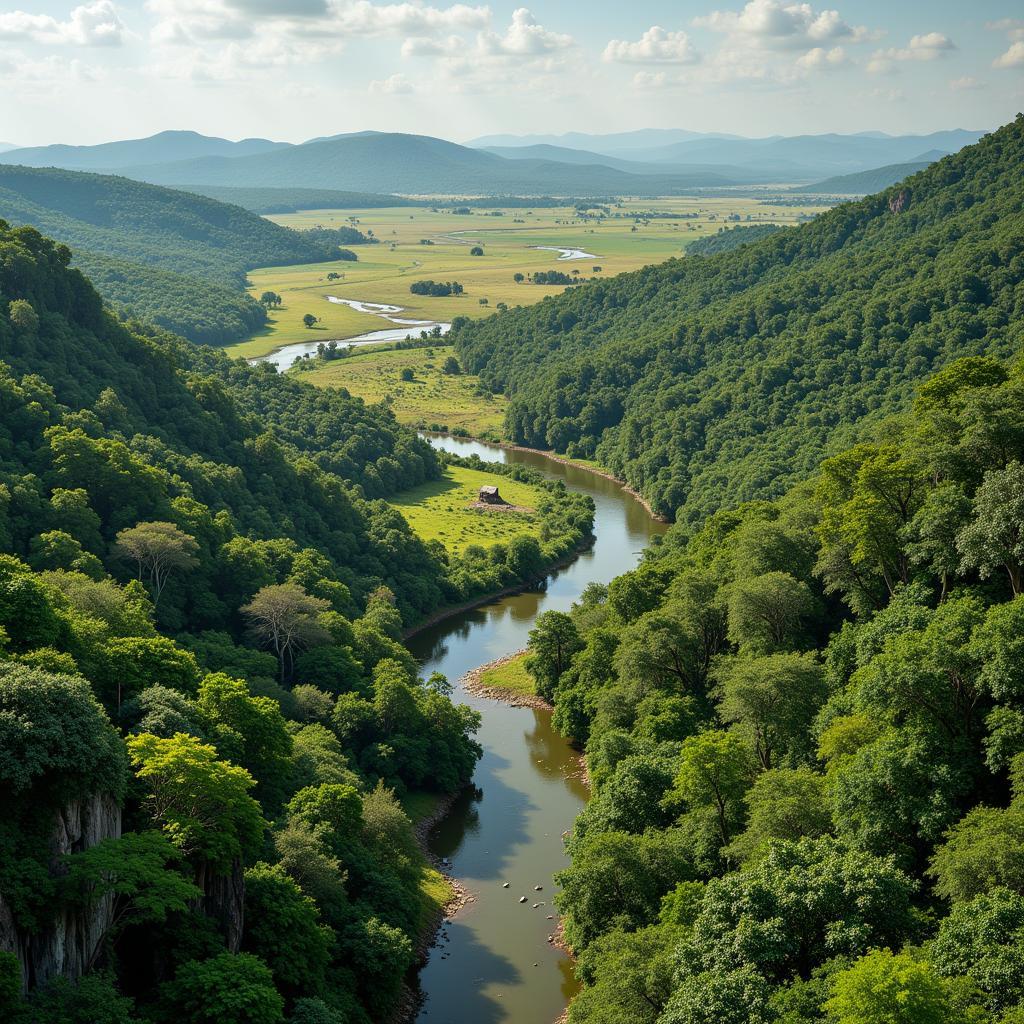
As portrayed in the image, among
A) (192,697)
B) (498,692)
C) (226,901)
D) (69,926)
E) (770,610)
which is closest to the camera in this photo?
(69,926)

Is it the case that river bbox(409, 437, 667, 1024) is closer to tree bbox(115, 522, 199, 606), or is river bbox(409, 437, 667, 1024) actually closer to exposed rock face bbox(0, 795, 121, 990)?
exposed rock face bbox(0, 795, 121, 990)

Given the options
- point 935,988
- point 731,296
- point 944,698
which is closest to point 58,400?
point 944,698

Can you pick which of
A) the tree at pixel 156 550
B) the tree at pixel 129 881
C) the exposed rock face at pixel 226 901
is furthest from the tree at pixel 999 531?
the tree at pixel 156 550

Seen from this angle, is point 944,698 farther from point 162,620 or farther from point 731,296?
point 731,296

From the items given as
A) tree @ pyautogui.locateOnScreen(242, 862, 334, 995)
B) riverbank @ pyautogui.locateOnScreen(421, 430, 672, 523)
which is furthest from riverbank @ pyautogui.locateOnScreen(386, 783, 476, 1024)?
riverbank @ pyautogui.locateOnScreen(421, 430, 672, 523)

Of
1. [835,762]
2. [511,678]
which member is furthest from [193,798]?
[511,678]

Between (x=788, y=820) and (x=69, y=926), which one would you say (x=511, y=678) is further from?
(x=69, y=926)
